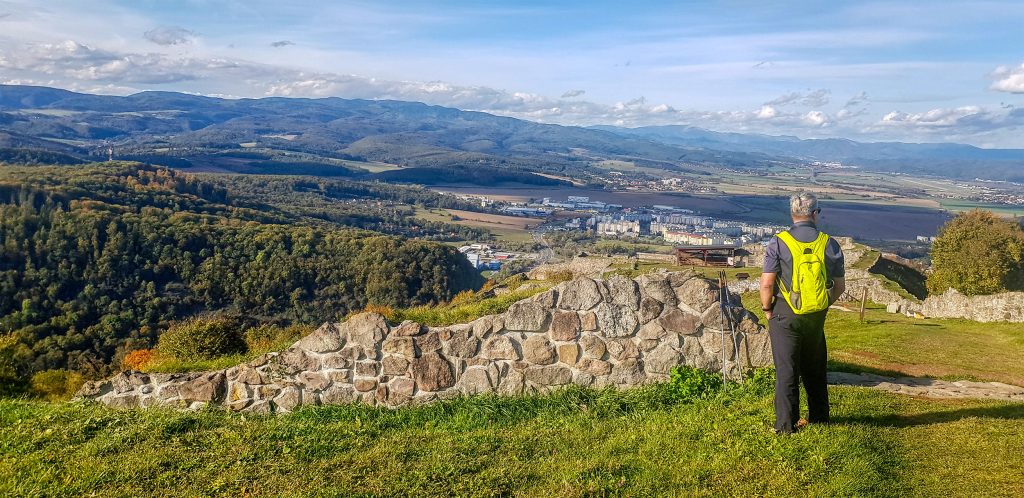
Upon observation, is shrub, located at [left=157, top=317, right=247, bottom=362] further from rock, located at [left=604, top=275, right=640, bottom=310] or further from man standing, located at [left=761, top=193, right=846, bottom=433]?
man standing, located at [left=761, top=193, right=846, bottom=433]

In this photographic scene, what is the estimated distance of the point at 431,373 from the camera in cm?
824

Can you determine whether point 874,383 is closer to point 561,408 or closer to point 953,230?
point 561,408

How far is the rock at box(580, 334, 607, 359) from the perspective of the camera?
8375 mm

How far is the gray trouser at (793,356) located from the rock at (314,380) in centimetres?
530

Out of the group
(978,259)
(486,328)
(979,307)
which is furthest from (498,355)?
(978,259)

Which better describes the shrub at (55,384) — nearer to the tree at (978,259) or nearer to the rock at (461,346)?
the rock at (461,346)

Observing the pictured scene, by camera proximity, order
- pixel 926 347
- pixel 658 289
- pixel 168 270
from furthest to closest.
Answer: pixel 168 270 < pixel 926 347 < pixel 658 289

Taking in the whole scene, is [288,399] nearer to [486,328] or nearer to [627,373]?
[486,328]

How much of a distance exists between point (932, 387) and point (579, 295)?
486 centimetres

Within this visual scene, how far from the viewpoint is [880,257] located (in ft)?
128

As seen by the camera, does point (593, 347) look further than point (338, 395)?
Yes

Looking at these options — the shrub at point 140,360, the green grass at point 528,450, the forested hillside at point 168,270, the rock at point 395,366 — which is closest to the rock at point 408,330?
the rock at point 395,366

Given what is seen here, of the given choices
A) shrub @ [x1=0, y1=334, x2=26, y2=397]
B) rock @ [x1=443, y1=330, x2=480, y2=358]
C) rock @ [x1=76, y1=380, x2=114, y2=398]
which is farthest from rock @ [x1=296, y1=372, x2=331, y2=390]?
shrub @ [x1=0, y1=334, x2=26, y2=397]

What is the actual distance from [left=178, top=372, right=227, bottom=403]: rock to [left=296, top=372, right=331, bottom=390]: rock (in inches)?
38.4
